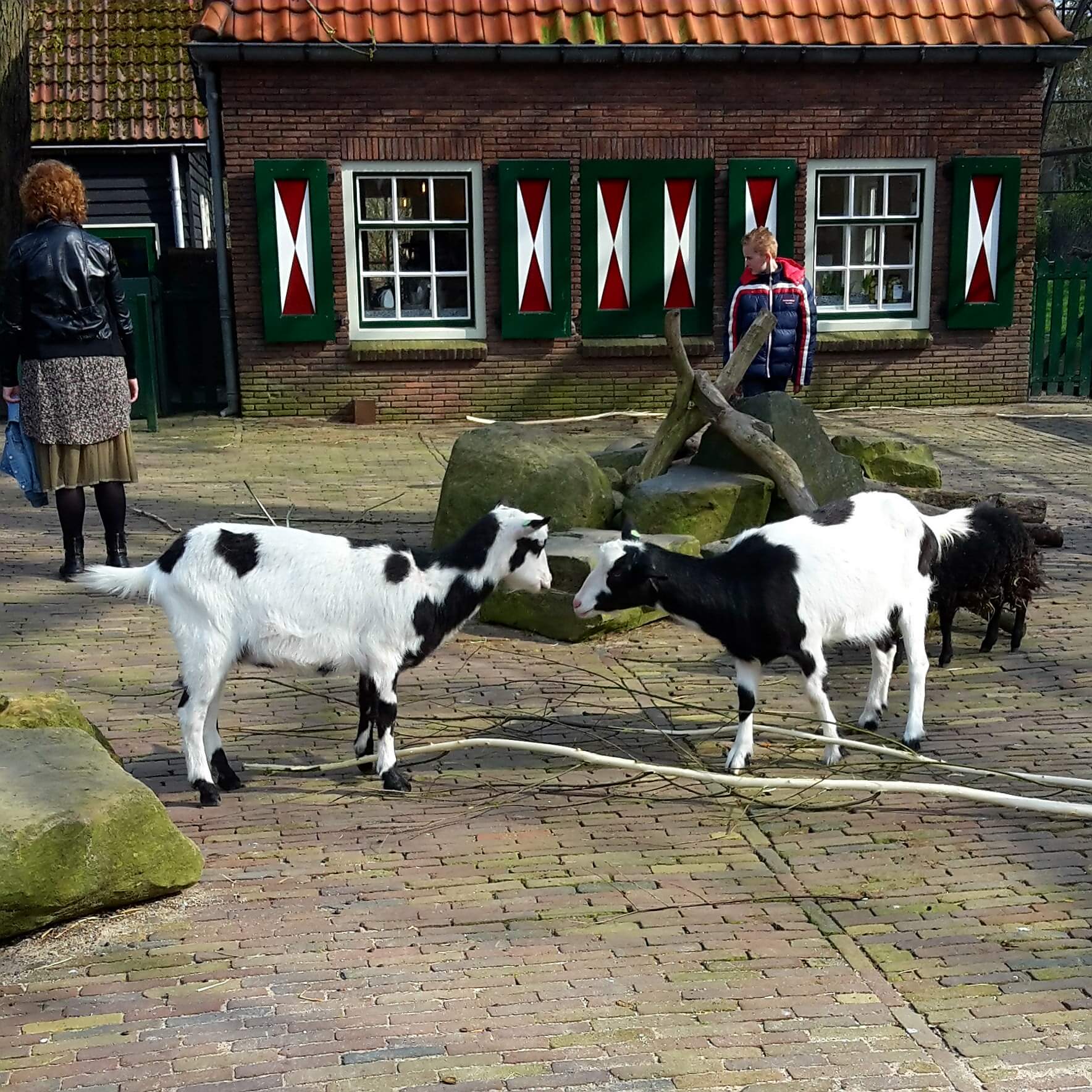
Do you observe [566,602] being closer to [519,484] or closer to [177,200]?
[519,484]

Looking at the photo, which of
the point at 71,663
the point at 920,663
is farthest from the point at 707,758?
the point at 71,663

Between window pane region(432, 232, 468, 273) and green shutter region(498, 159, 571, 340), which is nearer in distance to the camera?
green shutter region(498, 159, 571, 340)

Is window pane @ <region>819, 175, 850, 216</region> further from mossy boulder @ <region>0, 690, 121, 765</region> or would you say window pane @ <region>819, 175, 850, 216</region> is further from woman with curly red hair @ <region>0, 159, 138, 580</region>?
mossy boulder @ <region>0, 690, 121, 765</region>

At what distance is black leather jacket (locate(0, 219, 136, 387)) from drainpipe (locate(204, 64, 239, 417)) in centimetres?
714

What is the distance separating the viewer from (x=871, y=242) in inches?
659

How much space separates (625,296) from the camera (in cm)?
1625

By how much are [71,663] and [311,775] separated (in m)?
2.15

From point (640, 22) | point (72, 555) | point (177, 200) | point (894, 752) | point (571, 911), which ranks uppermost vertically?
point (640, 22)

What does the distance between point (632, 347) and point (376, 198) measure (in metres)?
3.37

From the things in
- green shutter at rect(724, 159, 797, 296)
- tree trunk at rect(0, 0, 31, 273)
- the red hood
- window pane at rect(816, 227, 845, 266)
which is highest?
tree trunk at rect(0, 0, 31, 273)

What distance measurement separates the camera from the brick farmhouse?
15391mm

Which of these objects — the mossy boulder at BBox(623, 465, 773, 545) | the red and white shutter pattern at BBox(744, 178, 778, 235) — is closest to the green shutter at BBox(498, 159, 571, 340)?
the red and white shutter pattern at BBox(744, 178, 778, 235)

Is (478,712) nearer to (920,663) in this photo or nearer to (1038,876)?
(920,663)

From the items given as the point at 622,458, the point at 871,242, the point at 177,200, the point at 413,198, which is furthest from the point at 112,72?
the point at 622,458
